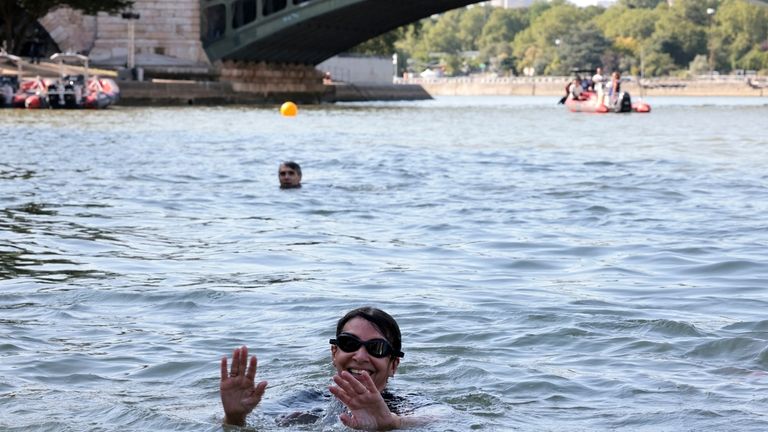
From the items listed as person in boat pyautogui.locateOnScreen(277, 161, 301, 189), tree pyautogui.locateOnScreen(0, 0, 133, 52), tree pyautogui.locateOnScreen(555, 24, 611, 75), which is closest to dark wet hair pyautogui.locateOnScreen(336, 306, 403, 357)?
person in boat pyautogui.locateOnScreen(277, 161, 301, 189)

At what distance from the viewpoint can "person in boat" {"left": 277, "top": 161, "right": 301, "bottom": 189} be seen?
1841cm

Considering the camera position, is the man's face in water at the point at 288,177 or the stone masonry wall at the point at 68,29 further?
the stone masonry wall at the point at 68,29

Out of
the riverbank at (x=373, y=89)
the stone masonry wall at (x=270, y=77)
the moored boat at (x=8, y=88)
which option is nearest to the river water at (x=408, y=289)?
the moored boat at (x=8, y=88)

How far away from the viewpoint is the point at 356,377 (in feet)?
20.7

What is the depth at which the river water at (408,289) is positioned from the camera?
7297 mm

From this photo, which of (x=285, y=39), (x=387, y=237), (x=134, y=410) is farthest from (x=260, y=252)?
(x=285, y=39)

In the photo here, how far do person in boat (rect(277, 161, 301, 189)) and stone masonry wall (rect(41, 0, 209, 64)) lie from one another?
5099 cm

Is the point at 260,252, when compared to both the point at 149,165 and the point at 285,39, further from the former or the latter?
the point at 285,39

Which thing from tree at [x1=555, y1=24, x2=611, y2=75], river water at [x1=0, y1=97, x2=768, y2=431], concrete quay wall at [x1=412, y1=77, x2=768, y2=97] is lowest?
concrete quay wall at [x1=412, y1=77, x2=768, y2=97]

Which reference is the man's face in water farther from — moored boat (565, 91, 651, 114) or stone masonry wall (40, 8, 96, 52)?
stone masonry wall (40, 8, 96, 52)

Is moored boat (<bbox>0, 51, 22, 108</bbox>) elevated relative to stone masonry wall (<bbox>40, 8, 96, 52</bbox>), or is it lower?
lower

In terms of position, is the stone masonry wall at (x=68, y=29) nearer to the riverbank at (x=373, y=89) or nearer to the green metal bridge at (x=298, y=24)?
the green metal bridge at (x=298, y=24)

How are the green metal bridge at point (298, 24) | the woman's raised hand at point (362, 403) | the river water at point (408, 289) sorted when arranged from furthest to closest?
the green metal bridge at point (298, 24) → the river water at point (408, 289) → the woman's raised hand at point (362, 403)

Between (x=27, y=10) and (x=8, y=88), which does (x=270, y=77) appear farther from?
(x=8, y=88)
